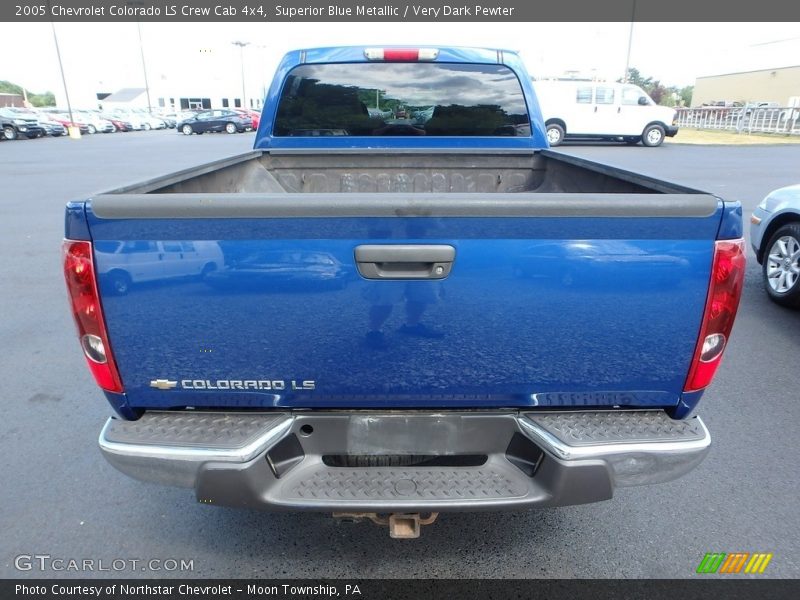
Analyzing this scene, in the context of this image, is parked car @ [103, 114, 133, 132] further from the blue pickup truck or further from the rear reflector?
the blue pickup truck

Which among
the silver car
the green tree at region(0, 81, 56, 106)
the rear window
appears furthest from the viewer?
the green tree at region(0, 81, 56, 106)

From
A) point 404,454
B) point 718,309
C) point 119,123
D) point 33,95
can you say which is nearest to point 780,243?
point 718,309

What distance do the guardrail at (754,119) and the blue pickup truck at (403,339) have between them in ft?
132

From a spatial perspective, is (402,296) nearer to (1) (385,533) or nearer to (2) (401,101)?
(1) (385,533)

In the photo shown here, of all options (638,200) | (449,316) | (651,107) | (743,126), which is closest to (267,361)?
(449,316)

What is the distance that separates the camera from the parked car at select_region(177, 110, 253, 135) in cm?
4269

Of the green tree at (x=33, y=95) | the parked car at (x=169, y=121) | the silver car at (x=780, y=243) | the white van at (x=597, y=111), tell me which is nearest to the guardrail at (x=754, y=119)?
the white van at (x=597, y=111)

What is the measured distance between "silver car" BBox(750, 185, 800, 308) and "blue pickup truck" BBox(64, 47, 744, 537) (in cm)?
Result: 394

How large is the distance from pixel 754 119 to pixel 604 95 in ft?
66.0

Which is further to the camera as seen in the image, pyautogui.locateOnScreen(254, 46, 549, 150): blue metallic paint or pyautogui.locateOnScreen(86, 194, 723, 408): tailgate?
pyautogui.locateOnScreen(254, 46, 549, 150): blue metallic paint

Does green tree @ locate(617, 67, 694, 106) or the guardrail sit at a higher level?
green tree @ locate(617, 67, 694, 106)

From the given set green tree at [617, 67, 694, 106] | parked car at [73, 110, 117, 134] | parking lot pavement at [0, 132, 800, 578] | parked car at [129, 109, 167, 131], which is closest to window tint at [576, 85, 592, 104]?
parking lot pavement at [0, 132, 800, 578]

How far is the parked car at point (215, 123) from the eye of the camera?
140 ft

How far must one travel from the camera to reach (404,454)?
2031 millimetres
